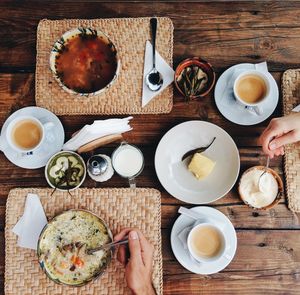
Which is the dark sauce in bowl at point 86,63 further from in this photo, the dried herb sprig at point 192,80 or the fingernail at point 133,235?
the fingernail at point 133,235

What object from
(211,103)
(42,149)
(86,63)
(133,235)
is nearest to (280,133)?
(211,103)

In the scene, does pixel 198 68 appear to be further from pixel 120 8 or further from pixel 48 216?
pixel 48 216

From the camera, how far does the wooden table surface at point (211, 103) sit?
1743mm

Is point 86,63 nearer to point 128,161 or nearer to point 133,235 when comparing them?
point 128,161

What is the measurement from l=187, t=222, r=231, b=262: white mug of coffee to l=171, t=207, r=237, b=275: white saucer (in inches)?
1.1

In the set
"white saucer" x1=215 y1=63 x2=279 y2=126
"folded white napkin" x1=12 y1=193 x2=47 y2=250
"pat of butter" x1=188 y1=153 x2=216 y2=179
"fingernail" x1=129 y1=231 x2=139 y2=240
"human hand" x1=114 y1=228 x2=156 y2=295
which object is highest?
"white saucer" x1=215 y1=63 x2=279 y2=126

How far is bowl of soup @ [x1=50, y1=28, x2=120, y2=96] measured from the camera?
5.70ft

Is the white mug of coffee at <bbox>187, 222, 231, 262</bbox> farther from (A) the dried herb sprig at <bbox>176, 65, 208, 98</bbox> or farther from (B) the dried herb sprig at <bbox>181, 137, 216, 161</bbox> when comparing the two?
(A) the dried herb sprig at <bbox>176, 65, 208, 98</bbox>

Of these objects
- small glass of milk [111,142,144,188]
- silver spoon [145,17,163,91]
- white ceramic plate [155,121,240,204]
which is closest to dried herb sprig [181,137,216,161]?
white ceramic plate [155,121,240,204]

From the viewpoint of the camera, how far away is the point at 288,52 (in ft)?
6.00

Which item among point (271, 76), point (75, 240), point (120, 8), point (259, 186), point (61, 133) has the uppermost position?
point (120, 8)

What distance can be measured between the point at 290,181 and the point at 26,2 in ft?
3.73

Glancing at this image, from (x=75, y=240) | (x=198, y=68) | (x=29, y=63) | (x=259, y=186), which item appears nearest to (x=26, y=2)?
(x=29, y=63)

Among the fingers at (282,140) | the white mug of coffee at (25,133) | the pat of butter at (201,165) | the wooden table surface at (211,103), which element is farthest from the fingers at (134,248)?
the fingers at (282,140)
